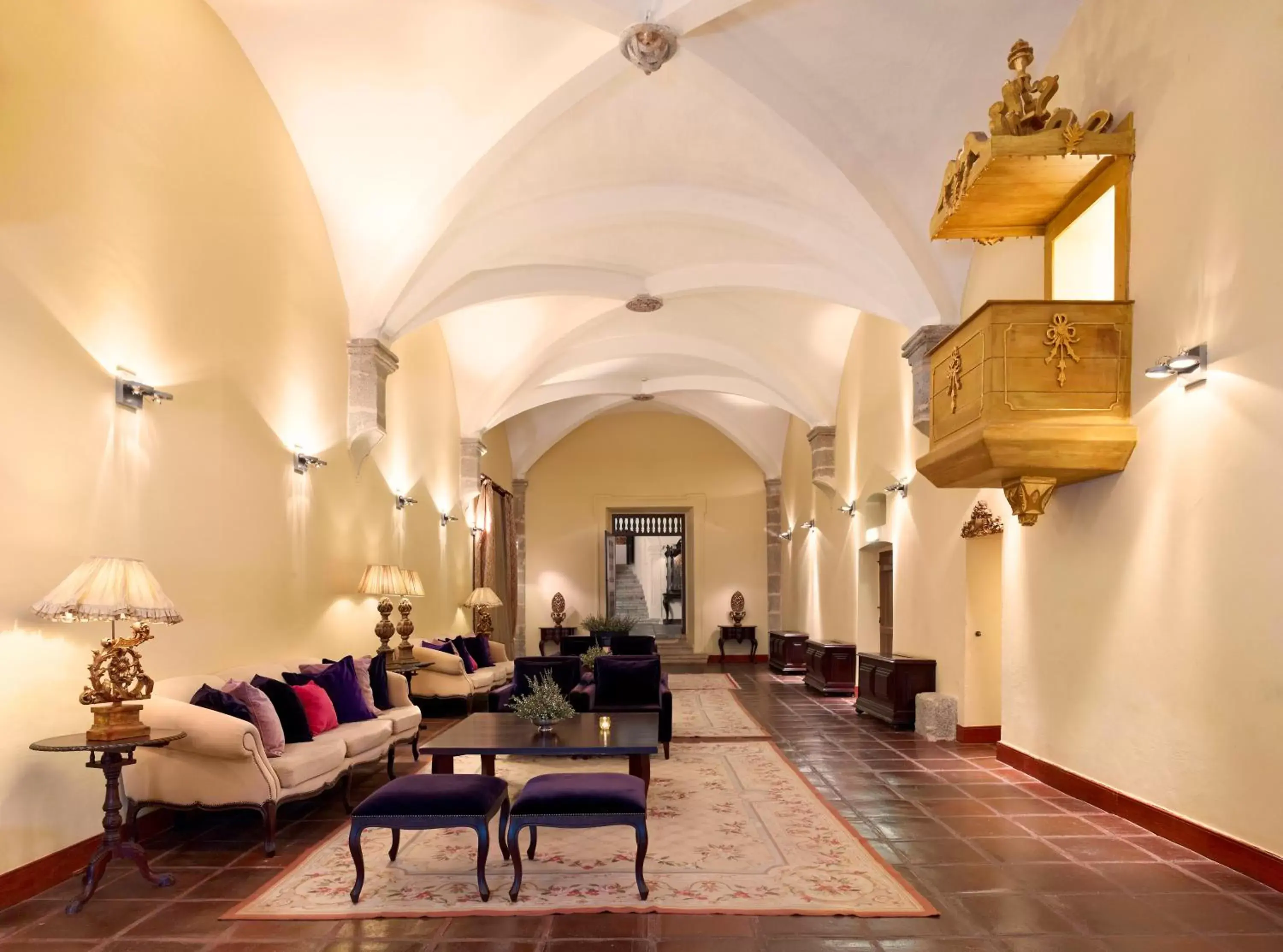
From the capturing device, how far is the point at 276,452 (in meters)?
6.92

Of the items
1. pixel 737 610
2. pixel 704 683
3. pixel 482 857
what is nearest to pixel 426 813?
pixel 482 857

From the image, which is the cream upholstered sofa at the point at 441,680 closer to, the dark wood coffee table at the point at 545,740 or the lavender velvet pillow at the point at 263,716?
the dark wood coffee table at the point at 545,740

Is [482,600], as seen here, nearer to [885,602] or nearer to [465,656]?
[465,656]

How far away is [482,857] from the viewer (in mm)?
3957

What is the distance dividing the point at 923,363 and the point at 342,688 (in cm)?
587

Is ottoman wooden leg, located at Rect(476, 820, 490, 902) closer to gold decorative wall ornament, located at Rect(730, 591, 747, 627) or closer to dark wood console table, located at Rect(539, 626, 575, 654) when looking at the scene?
dark wood console table, located at Rect(539, 626, 575, 654)

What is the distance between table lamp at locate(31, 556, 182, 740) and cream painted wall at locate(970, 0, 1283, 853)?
17.3 ft

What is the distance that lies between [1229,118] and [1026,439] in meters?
1.93

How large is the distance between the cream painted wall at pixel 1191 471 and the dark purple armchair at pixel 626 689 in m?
3.24

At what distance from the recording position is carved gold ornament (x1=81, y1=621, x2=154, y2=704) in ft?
13.5

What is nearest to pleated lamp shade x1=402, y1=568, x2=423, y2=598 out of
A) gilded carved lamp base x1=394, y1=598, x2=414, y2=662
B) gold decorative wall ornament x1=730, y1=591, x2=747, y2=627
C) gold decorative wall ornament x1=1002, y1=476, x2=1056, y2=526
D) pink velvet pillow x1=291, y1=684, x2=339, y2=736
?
gilded carved lamp base x1=394, y1=598, x2=414, y2=662

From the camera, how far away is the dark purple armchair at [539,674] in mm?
7883

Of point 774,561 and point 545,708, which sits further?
point 774,561

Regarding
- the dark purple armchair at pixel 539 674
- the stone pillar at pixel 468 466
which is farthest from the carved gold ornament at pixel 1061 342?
Answer: the stone pillar at pixel 468 466
